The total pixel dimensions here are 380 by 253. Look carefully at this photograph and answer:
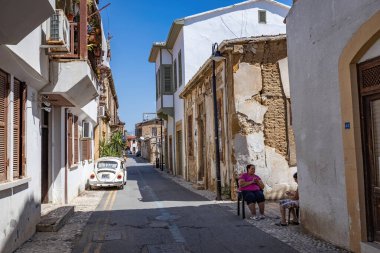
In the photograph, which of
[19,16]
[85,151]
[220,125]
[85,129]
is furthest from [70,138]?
[19,16]

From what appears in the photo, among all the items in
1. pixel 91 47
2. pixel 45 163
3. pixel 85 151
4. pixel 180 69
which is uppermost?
pixel 180 69

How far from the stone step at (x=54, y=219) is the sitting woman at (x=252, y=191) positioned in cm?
431

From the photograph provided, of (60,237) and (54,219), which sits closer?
(60,237)

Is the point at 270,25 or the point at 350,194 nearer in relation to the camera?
the point at 350,194

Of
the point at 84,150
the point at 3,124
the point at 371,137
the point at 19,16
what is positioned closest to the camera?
the point at 19,16

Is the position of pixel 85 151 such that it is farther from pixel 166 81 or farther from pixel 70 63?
pixel 70 63

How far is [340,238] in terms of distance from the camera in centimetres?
713

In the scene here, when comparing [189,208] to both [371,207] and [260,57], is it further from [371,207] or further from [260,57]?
[371,207]

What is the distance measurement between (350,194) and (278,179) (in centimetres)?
739

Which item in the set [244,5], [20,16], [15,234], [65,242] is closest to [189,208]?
[65,242]

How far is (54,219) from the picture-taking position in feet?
31.7

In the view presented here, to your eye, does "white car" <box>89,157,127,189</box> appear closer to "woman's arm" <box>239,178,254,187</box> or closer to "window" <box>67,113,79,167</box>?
"window" <box>67,113,79,167</box>

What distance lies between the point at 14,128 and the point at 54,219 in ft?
9.06

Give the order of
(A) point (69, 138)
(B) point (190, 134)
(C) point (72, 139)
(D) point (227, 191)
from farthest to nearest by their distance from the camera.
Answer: (B) point (190, 134) < (C) point (72, 139) < (A) point (69, 138) < (D) point (227, 191)
